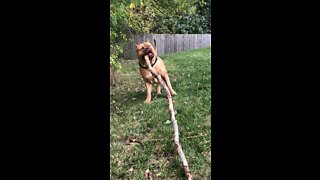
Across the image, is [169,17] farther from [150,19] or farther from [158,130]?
Result: [158,130]

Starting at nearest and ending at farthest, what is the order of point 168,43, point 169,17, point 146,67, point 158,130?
point 158,130, point 146,67, point 169,17, point 168,43

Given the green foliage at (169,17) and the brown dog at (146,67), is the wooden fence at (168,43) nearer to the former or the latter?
the green foliage at (169,17)

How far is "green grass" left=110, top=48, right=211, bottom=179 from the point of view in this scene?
6.32ft

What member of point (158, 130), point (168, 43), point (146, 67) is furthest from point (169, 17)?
point (158, 130)

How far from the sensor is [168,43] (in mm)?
5656

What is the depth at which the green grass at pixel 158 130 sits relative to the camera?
193 cm

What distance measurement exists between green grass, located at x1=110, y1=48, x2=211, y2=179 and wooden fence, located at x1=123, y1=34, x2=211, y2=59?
879mm

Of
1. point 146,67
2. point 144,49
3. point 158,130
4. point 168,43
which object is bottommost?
point 158,130

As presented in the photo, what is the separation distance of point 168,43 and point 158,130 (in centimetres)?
328

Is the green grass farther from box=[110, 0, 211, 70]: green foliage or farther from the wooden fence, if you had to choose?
the wooden fence
